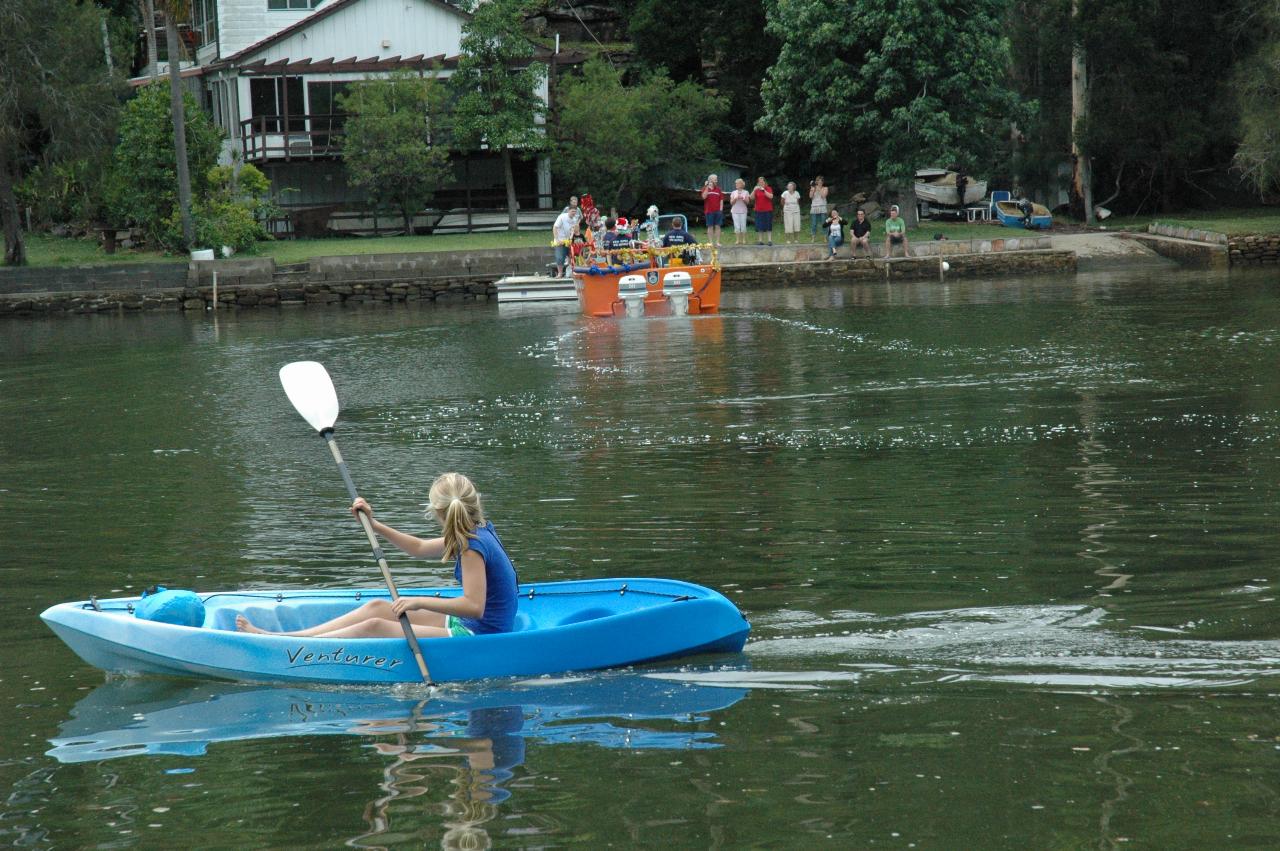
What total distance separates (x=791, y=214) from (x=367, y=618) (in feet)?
102

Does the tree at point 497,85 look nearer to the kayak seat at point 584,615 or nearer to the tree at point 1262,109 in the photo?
the tree at point 1262,109

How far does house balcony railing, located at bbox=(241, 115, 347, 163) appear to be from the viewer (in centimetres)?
4328

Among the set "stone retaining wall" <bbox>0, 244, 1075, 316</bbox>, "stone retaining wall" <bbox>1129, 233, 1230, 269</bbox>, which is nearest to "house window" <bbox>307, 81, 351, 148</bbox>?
"stone retaining wall" <bbox>0, 244, 1075, 316</bbox>

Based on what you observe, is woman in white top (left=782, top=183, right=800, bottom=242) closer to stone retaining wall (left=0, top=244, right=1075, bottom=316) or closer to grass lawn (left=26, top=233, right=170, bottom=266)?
stone retaining wall (left=0, top=244, right=1075, bottom=316)

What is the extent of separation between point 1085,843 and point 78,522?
914cm

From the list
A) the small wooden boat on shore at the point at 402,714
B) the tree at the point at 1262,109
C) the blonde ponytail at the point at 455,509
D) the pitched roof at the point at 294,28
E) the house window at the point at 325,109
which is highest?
the pitched roof at the point at 294,28

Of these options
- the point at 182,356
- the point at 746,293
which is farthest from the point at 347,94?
the point at 182,356

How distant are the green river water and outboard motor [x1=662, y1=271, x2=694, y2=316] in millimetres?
8111

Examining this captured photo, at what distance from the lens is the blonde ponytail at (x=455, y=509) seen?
7785 mm

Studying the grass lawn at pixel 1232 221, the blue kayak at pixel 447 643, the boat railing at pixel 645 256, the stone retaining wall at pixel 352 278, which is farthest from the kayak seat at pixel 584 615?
the grass lawn at pixel 1232 221

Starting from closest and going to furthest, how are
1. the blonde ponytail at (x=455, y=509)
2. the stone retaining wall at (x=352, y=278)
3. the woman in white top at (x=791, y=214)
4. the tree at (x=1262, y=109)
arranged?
the blonde ponytail at (x=455, y=509) < the tree at (x=1262, y=109) < the stone retaining wall at (x=352, y=278) < the woman in white top at (x=791, y=214)

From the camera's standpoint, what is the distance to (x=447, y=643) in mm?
7891

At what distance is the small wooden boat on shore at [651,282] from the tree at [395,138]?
40.1ft

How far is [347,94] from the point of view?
43.9 metres
